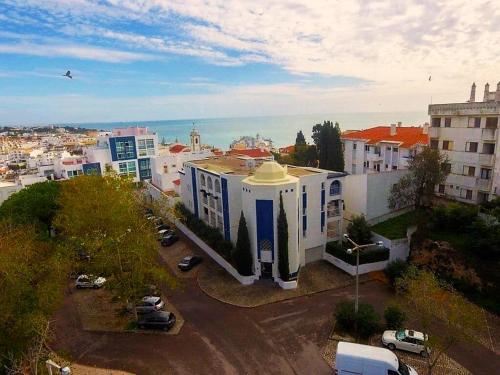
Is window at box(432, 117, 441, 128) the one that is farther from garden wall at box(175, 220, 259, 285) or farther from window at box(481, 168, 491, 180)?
garden wall at box(175, 220, 259, 285)

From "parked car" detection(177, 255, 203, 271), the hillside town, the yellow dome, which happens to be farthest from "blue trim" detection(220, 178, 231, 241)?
the yellow dome

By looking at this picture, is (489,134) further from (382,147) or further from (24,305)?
(24,305)

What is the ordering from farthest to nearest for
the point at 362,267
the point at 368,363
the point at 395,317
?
1. the point at 362,267
2. the point at 395,317
3. the point at 368,363

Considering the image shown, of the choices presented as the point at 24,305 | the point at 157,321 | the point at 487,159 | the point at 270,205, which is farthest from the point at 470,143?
the point at 24,305

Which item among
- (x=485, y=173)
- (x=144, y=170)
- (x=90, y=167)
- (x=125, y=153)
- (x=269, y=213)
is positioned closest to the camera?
(x=269, y=213)

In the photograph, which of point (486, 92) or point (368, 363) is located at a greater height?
point (486, 92)

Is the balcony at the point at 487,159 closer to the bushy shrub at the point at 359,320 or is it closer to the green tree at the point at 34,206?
the bushy shrub at the point at 359,320
